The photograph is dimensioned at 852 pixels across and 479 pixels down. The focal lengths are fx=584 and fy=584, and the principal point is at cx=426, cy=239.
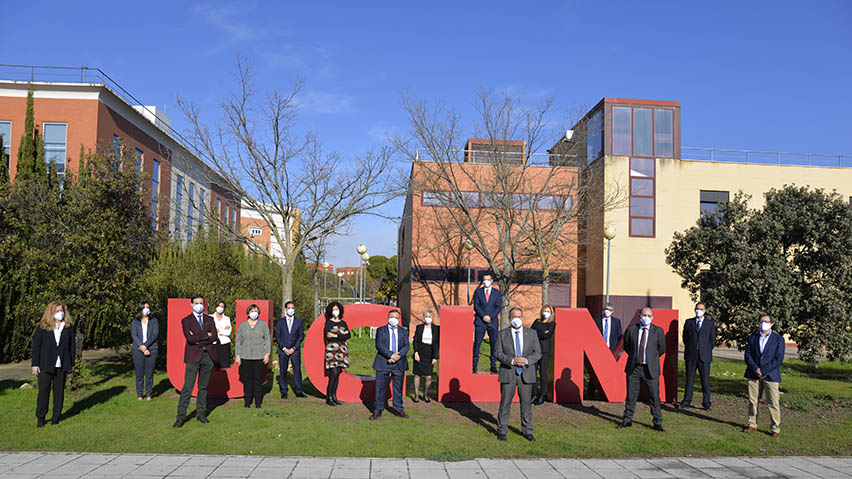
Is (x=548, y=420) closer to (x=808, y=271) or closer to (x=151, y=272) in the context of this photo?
(x=808, y=271)

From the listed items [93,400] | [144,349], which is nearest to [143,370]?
[144,349]

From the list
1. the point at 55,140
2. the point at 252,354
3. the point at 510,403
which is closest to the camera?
the point at 510,403

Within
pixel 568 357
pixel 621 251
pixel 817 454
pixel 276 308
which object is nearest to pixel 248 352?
pixel 568 357

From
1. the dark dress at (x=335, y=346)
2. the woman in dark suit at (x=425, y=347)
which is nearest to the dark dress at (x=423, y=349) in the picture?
the woman in dark suit at (x=425, y=347)

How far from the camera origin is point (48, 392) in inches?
351

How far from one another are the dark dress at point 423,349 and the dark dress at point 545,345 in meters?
1.95

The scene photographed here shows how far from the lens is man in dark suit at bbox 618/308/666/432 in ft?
29.8

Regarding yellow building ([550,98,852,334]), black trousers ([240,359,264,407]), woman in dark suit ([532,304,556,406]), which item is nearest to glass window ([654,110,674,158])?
yellow building ([550,98,852,334])

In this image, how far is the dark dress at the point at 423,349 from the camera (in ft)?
36.7

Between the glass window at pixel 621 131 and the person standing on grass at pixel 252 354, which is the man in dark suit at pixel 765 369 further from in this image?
the glass window at pixel 621 131

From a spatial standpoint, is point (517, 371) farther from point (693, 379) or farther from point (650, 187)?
point (650, 187)

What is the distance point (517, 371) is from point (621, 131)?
24.9m

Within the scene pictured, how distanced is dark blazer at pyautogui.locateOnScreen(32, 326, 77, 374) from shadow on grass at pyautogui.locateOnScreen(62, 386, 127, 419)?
122 cm

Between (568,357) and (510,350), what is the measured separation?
3.23 m
